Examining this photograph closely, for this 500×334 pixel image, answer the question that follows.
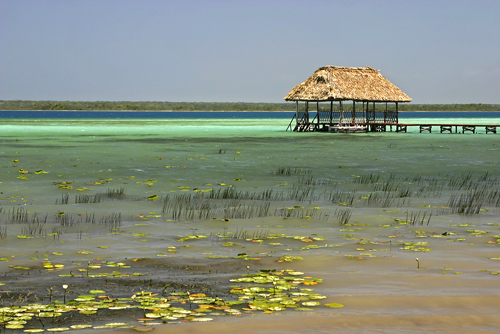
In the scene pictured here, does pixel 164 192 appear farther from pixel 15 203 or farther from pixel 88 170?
pixel 88 170

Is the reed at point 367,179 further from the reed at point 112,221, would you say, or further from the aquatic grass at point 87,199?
the reed at point 112,221

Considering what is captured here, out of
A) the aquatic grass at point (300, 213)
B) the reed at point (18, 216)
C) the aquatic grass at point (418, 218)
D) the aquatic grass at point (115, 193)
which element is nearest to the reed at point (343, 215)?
the aquatic grass at point (300, 213)

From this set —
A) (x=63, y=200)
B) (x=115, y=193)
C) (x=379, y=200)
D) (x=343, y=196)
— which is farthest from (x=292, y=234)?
(x=115, y=193)

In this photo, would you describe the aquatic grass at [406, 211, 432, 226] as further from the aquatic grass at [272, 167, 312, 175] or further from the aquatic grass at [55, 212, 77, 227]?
the aquatic grass at [272, 167, 312, 175]

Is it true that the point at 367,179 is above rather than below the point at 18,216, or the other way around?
below

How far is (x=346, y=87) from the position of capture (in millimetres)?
55281

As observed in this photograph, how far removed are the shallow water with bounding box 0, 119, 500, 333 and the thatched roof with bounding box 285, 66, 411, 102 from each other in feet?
109

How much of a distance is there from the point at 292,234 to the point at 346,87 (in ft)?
153

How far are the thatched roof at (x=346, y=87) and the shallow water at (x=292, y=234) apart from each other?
33.3 m

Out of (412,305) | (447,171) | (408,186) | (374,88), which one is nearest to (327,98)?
(374,88)

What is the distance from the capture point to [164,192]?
15367mm

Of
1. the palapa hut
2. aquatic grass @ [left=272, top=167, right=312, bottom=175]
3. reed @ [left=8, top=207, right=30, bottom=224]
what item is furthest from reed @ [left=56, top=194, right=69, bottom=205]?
the palapa hut

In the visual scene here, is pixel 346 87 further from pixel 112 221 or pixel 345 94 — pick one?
pixel 112 221

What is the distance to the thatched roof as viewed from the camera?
178 feet
